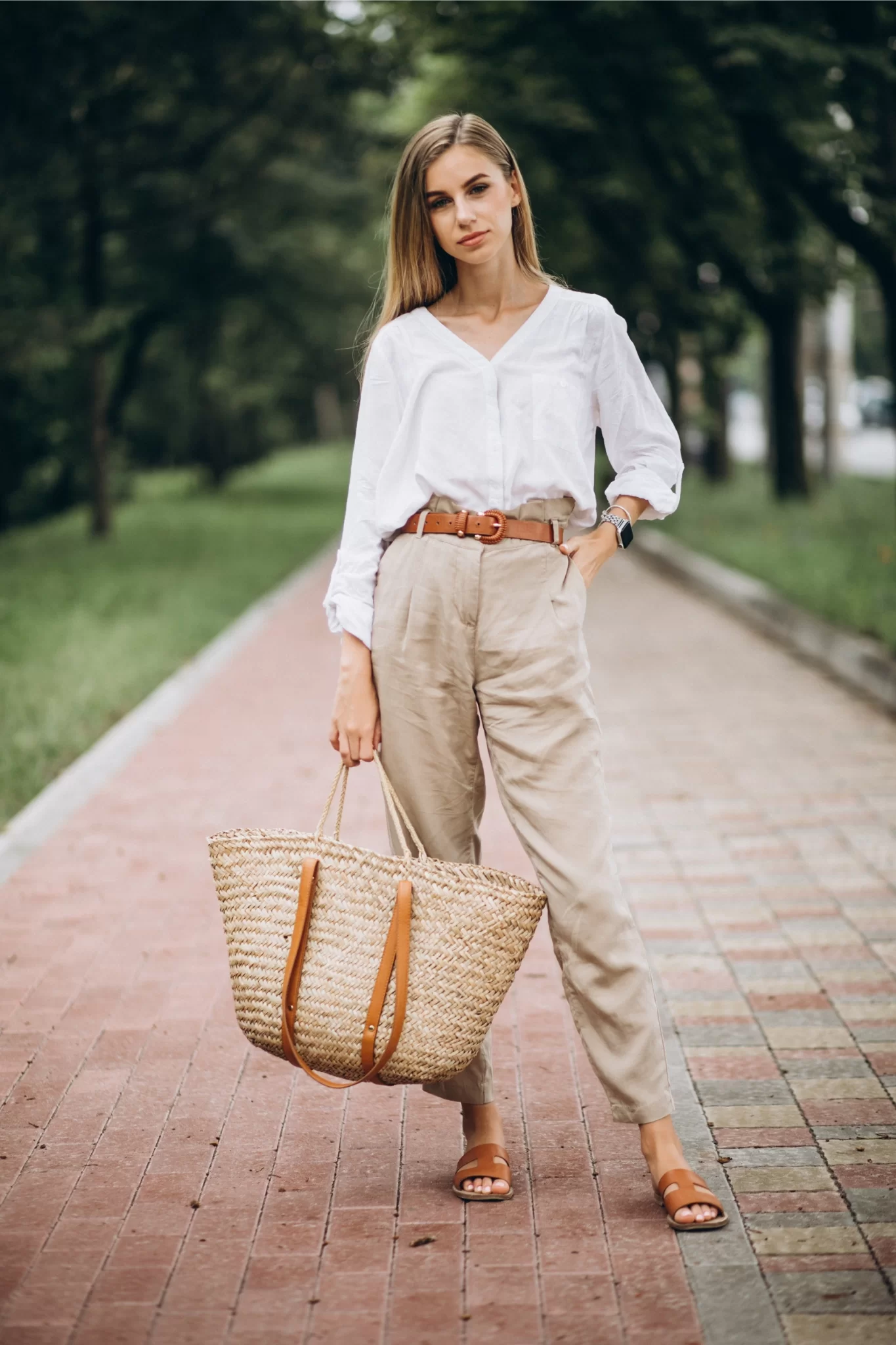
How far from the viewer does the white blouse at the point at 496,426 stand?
290 centimetres

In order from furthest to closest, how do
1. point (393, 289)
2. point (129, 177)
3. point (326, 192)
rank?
point (326, 192) < point (129, 177) < point (393, 289)

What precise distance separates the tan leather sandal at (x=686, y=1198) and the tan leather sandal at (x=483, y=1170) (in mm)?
331

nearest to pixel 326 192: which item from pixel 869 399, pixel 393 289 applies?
pixel 393 289

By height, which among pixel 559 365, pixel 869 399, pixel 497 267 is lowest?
pixel 869 399

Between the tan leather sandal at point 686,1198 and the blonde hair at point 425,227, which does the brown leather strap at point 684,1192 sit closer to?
the tan leather sandal at point 686,1198

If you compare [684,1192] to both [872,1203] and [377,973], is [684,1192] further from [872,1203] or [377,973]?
[377,973]

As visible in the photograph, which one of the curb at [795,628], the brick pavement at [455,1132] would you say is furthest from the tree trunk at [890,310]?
the brick pavement at [455,1132]

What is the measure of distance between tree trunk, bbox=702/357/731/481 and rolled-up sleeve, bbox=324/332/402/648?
70.2ft

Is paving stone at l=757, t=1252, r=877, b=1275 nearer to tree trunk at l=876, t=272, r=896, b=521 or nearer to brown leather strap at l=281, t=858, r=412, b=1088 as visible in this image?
brown leather strap at l=281, t=858, r=412, b=1088

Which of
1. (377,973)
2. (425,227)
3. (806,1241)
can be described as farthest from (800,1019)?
(425,227)

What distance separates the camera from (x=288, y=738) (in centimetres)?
816

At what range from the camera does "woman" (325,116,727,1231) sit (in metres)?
2.91

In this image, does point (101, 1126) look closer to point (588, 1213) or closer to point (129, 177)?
point (588, 1213)

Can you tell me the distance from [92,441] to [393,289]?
18219 mm
